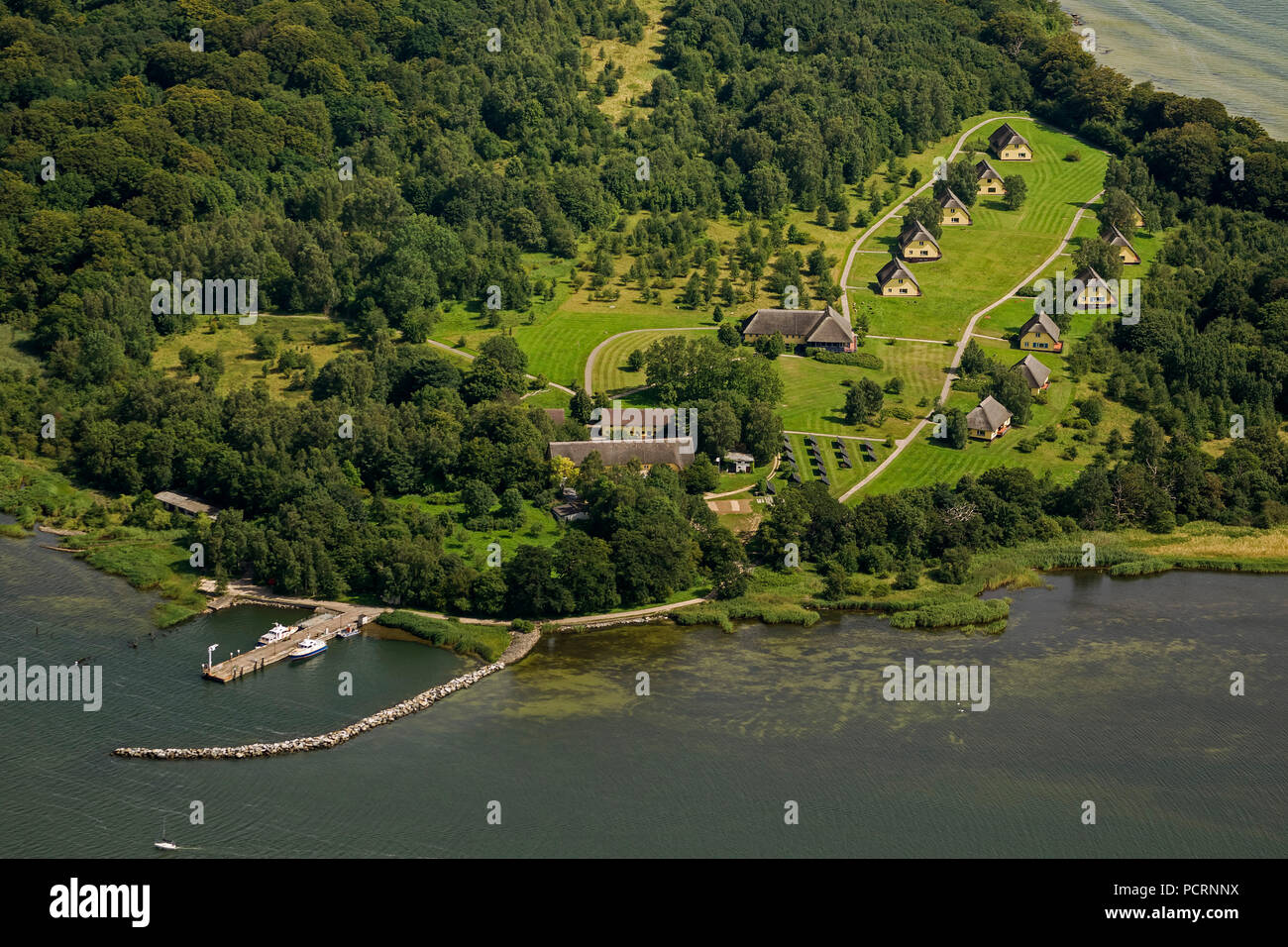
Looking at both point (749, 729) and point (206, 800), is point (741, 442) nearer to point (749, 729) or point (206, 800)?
point (749, 729)

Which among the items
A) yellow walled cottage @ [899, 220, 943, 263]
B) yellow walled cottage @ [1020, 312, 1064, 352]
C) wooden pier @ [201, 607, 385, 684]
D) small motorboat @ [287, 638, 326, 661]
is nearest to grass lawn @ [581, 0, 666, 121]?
yellow walled cottage @ [899, 220, 943, 263]

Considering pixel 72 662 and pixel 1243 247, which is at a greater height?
pixel 1243 247

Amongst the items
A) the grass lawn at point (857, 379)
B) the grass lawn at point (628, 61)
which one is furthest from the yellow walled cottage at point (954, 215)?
the grass lawn at point (628, 61)

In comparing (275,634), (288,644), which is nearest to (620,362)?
(275,634)

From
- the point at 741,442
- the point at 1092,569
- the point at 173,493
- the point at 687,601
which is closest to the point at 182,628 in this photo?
the point at 173,493

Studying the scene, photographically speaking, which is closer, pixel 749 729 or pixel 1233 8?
pixel 749 729

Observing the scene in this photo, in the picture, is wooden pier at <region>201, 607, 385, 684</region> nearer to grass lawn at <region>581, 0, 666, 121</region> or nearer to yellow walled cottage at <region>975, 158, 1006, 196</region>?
grass lawn at <region>581, 0, 666, 121</region>
